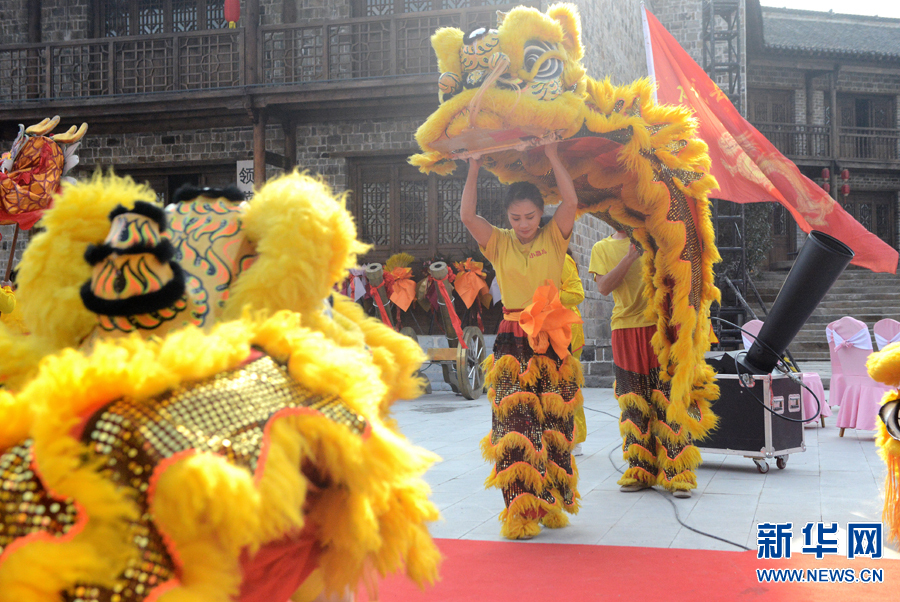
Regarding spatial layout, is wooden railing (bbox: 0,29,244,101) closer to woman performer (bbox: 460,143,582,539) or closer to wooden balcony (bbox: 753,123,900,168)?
woman performer (bbox: 460,143,582,539)

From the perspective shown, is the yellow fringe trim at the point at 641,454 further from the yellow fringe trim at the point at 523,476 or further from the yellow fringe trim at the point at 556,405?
the yellow fringe trim at the point at 523,476

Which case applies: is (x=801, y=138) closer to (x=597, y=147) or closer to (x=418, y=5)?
(x=418, y=5)

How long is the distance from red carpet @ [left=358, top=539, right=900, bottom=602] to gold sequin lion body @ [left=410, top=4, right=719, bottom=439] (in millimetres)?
1107

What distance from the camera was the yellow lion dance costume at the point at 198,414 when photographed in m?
0.94

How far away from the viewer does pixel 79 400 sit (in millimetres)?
980

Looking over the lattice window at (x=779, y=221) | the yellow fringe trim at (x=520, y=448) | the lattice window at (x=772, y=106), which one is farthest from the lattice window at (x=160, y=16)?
the lattice window at (x=779, y=221)

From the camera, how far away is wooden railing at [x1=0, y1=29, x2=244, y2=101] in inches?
430

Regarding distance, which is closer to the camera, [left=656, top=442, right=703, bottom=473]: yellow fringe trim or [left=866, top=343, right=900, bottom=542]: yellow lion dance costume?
[left=866, top=343, right=900, bottom=542]: yellow lion dance costume

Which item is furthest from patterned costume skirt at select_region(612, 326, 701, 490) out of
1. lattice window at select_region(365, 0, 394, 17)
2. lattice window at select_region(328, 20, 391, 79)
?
lattice window at select_region(365, 0, 394, 17)

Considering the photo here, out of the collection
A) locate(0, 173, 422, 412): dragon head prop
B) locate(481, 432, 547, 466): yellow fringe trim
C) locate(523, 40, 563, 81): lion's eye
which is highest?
locate(523, 40, 563, 81): lion's eye

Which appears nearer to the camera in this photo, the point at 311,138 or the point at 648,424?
the point at 648,424

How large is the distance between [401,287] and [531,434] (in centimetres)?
591

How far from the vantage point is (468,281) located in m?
9.23
